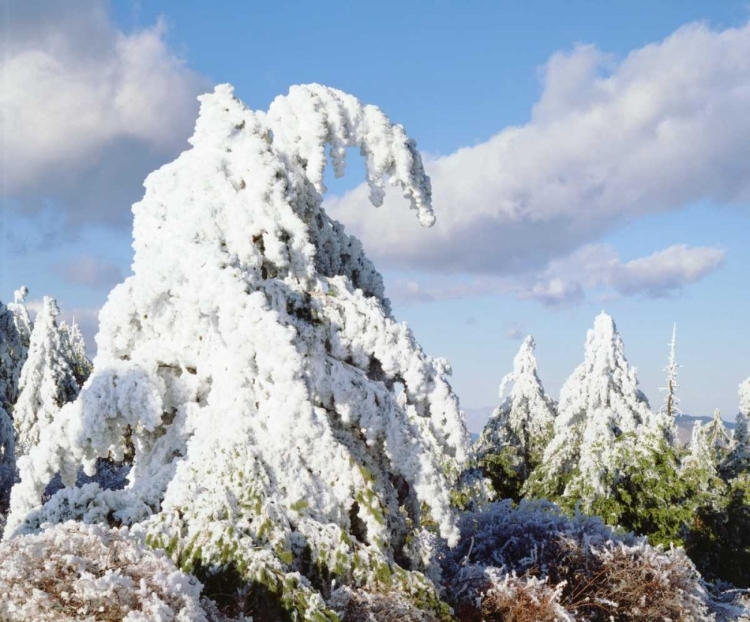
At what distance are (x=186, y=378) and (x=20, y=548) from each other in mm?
2905

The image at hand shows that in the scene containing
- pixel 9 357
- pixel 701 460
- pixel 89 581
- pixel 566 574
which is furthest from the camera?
pixel 9 357

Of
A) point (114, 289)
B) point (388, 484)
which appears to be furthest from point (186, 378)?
point (388, 484)

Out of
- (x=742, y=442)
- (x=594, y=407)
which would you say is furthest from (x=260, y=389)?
(x=742, y=442)

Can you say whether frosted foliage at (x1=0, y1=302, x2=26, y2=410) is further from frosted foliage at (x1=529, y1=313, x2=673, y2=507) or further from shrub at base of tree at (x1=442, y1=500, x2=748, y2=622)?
shrub at base of tree at (x1=442, y1=500, x2=748, y2=622)

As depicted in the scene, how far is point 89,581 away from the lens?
468 centimetres

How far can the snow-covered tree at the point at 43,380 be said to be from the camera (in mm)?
24359

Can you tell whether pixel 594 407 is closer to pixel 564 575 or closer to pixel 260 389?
pixel 564 575

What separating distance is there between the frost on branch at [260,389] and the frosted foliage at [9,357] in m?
20.1

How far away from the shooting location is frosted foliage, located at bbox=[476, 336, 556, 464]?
96.1 feet

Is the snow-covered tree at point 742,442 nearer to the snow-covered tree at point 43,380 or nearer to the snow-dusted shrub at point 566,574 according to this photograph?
the snow-dusted shrub at point 566,574

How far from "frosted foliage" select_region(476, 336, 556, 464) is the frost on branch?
21702 millimetres

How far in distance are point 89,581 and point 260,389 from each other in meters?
2.76

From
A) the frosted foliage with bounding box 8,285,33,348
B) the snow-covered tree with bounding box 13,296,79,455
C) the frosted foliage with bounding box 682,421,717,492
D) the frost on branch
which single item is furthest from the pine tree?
the frosted foliage with bounding box 8,285,33,348

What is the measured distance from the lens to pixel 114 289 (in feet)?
25.3
